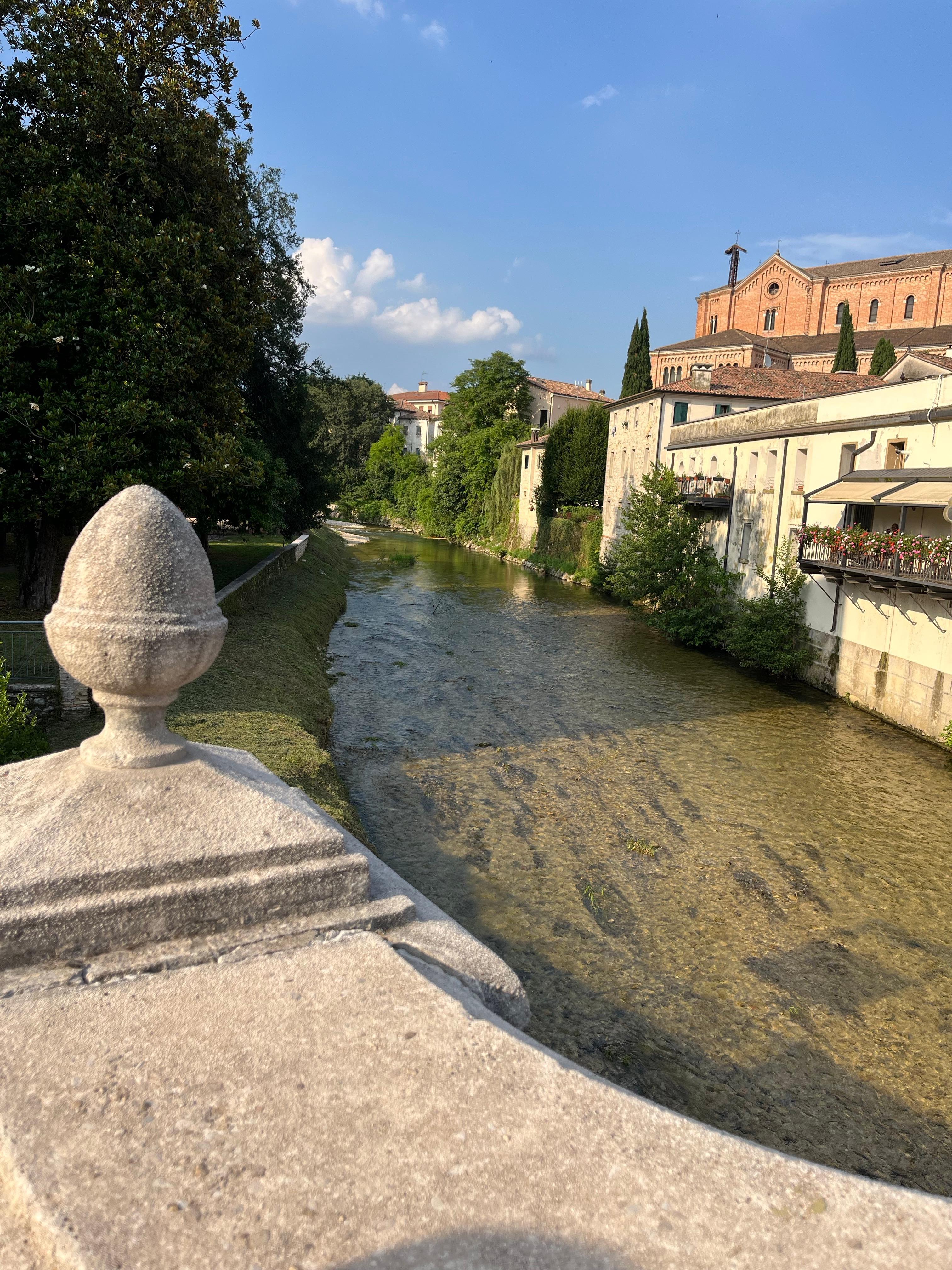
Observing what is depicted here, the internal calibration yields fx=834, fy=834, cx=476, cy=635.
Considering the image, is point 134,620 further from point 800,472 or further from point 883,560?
point 800,472

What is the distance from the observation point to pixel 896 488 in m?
18.7

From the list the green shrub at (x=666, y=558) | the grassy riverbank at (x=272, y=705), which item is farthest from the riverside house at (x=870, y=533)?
the grassy riverbank at (x=272, y=705)

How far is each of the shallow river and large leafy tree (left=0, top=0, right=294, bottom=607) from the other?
6609mm

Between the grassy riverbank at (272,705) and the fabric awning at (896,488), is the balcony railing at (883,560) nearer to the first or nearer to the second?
the fabric awning at (896,488)

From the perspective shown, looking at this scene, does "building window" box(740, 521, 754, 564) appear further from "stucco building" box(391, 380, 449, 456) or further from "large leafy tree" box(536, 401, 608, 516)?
"stucco building" box(391, 380, 449, 456)

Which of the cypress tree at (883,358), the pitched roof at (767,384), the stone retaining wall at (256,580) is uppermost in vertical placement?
the cypress tree at (883,358)

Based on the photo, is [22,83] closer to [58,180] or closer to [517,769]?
[58,180]

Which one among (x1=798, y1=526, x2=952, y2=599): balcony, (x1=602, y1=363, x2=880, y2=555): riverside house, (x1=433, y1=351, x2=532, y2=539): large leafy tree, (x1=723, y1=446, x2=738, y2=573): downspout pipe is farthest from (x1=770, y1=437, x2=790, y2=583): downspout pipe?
(x1=433, y1=351, x2=532, y2=539): large leafy tree

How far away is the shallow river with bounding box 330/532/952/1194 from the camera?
7.36m

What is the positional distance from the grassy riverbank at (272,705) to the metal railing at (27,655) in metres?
1.16

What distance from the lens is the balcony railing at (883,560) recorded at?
55.2 ft

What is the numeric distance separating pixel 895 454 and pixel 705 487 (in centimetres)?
1079

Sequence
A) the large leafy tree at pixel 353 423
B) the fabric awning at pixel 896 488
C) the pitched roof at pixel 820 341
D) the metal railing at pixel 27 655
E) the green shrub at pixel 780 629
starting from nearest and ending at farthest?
the metal railing at pixel 27 655, the fabric awning at pixel 896 488, the green shrub at pixel 780 629, the pitched roof at pixel 820 341, the large leafy tree at pixel 353 423

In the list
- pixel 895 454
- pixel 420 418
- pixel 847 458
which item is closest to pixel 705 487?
pixel 847 458
